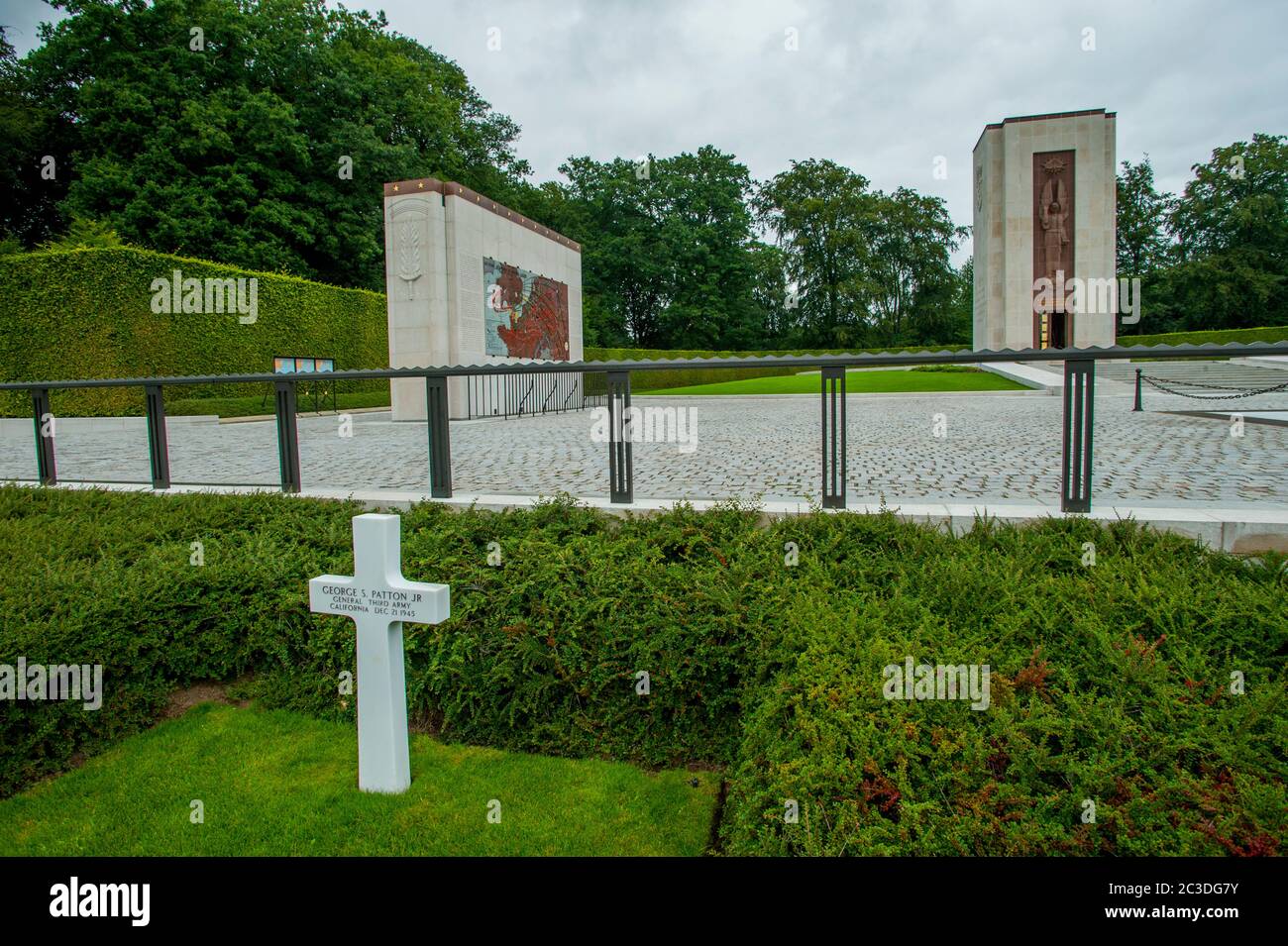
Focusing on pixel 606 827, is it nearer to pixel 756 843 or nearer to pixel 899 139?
pixel 756 843

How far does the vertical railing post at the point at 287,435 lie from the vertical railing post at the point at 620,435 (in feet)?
8.66

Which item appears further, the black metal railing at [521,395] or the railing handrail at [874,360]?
the black metal railing at [521,395]

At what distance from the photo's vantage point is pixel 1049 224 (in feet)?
85.1

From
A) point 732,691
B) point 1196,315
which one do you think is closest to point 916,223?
point 1196,315

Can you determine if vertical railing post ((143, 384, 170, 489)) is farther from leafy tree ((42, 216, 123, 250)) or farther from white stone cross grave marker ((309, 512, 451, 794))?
leafy tree ((42, 216, 123, 250))

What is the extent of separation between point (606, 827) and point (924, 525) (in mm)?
2670

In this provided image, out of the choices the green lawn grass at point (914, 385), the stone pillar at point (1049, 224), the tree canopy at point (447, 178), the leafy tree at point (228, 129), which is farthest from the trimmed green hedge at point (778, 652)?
the stone pillar at point (1049, 224)

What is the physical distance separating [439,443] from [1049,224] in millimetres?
25609

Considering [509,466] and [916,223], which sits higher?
[916,223]

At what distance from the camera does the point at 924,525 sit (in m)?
4.88

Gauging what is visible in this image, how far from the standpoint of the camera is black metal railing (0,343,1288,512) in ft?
15.9

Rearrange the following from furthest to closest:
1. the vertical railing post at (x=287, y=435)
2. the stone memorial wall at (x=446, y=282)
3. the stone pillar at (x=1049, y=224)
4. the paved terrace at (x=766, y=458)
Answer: the stone pillar at (x=1049, y=224)
the stone memorial wall at (x=446, y=282)
the paved terrace at (x=766, y=458)
the vertical railing post at (x=287, y=435)

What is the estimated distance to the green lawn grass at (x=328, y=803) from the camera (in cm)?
309

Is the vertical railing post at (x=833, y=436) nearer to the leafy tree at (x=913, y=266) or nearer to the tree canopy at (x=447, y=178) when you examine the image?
the tree canopy at (x=447, y=178)
